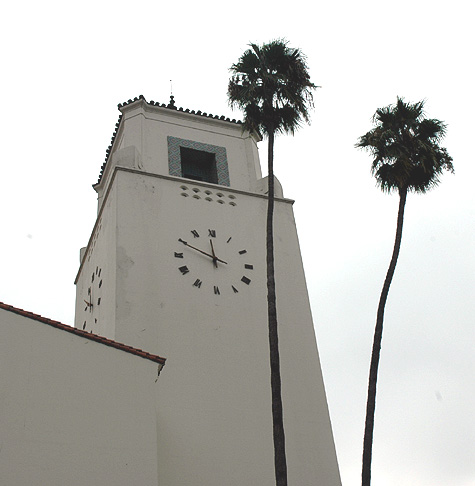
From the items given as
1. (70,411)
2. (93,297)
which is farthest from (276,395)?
(93,297)

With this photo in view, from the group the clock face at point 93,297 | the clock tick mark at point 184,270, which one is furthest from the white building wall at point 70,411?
the clock face at point 93,297

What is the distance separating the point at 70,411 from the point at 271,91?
29.0 ft

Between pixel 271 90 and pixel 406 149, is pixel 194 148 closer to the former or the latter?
pixel 271 90

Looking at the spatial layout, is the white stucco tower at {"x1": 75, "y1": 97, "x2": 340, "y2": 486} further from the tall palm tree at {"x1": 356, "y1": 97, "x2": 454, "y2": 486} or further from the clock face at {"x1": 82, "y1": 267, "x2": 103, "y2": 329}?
the tall palm tree at {"x1": 356, "y1": 97, "x2": 454, "y2": 486}

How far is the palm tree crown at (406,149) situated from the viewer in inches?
613

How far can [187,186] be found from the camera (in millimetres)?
18406

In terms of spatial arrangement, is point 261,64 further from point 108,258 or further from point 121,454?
point 121,454

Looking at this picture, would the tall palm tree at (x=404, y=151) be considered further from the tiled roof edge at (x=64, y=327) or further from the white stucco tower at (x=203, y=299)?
the tiled roof edge at (x=64, y=327)

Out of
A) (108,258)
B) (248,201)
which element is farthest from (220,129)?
(108,258)

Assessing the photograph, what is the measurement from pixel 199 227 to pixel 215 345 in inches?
137

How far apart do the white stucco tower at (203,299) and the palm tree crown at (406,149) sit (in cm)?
354

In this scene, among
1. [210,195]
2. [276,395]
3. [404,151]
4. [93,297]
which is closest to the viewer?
[276,395]

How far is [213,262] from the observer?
16.8m

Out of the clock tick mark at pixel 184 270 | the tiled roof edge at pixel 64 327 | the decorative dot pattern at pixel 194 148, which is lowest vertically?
the tiled roof edge at pixel 64 327
